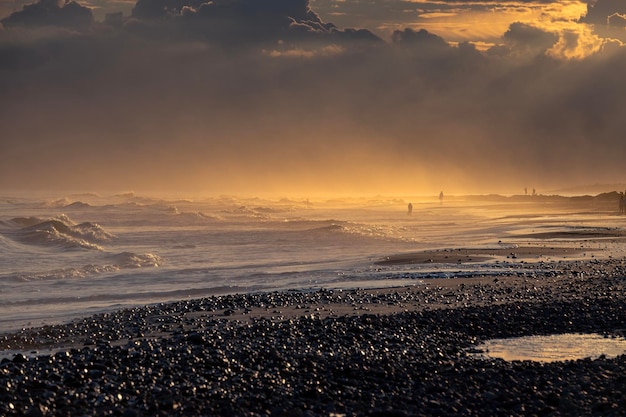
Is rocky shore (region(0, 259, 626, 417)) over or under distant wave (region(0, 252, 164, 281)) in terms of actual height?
over

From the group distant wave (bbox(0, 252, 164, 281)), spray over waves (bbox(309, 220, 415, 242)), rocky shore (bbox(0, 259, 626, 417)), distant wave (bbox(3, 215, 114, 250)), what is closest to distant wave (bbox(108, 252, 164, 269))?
distant wave (bbox(0, 252, 164, 281))

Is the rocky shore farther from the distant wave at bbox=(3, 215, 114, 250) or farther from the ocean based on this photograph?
the distant wave at bbox=(3, 215, 114, 250)

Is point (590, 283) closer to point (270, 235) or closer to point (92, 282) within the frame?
point (92, 282)

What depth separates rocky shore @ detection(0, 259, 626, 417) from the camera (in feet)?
42.7

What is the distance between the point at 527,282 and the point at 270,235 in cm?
3746

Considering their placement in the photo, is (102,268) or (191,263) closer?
(102,268)

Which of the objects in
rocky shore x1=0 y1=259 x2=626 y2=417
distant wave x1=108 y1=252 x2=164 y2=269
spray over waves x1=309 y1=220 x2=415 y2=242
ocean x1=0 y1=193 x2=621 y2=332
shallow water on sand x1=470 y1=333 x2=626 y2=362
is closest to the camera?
rocky shore x1=0 y1=259 x2=626 y2=417

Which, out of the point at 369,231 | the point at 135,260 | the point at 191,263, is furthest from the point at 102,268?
the point at 369,231

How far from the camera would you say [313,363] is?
15.5 metres

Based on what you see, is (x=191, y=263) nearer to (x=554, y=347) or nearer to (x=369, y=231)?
(x=369, y=231)

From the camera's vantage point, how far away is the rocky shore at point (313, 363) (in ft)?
42.7

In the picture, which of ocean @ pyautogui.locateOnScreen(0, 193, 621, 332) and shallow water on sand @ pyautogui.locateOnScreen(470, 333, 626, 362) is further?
ocean @ pyautogui.locateOnScreen(0, 193, 621, 332)

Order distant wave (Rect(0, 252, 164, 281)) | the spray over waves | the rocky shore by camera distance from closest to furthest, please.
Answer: the rocky shore < distant wave (Rect(0, 252, 164, 281)) < the spray over waves

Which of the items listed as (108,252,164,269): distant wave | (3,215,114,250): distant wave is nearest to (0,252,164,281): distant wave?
(108,252,164,269): distant wave
